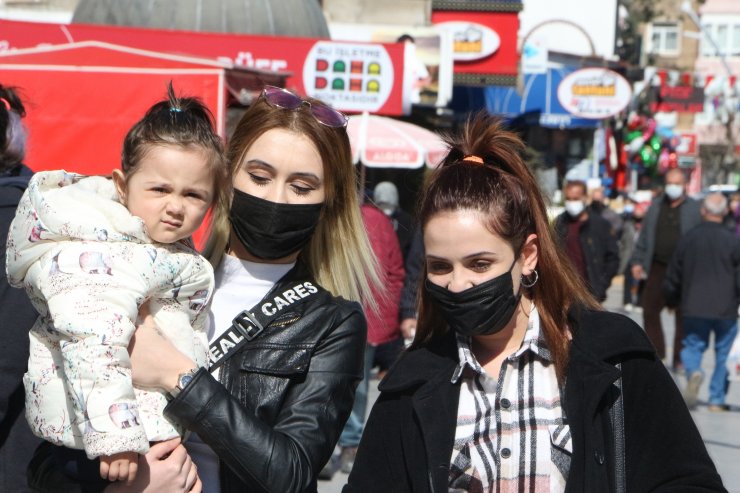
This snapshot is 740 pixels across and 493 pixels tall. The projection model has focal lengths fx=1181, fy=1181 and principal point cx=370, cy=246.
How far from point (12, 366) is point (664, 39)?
247ft

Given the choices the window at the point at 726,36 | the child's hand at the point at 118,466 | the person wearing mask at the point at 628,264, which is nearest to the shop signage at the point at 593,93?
the person wearing mask at the point at 628,264

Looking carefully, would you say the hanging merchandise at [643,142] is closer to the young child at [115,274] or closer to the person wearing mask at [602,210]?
the person wearing mask at [602,210]

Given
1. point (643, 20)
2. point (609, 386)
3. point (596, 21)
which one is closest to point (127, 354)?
point (609, 386)

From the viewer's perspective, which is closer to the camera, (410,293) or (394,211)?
(410,293)

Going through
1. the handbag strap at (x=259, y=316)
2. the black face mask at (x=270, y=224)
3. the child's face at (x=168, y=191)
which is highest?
the child's face at (x=168, y=191)

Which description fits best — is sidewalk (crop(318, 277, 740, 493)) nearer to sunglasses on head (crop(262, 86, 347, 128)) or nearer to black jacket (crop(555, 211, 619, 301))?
black jacket (crop(555, 211, 619, 301))

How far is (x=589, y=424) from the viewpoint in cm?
274

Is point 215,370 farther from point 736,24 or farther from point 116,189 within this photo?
point 736,24

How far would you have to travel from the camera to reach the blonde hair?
318cm

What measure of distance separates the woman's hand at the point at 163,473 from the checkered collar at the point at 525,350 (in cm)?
68

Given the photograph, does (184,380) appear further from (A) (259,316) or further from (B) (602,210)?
(B) (602,210)

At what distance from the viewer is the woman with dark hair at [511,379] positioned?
2.76m

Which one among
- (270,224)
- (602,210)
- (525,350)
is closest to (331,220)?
(270,224)

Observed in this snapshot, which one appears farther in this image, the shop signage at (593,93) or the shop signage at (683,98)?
the shop signage at (683,98)
